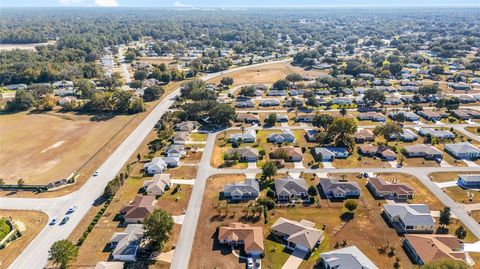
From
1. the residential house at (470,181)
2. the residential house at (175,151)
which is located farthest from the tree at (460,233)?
the residential house at (175,151)

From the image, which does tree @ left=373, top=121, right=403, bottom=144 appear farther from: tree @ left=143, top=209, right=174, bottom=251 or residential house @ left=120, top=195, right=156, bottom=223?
tree @ left=143, top=209, right=174, bottom=251

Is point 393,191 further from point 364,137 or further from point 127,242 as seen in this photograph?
point 127,242

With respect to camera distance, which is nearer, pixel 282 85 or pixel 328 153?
pixel 328 153

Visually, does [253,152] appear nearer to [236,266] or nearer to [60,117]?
[236,266]

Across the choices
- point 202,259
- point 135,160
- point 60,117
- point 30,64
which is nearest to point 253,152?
point 135,160

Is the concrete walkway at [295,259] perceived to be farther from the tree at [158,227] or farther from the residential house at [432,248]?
the tree at [158,227]

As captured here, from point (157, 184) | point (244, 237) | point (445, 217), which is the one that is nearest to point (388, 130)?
point (445, 217)
